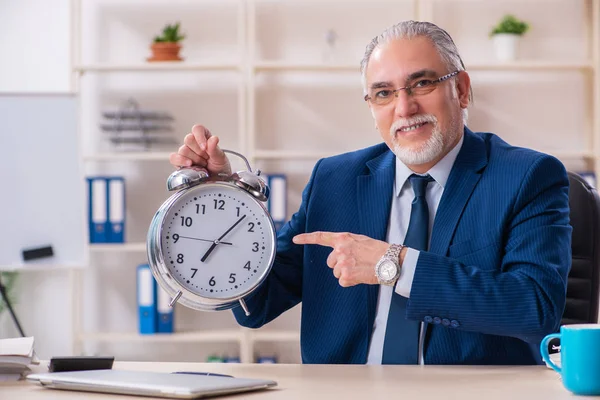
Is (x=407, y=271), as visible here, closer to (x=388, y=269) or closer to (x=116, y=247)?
(x=388, y=269)

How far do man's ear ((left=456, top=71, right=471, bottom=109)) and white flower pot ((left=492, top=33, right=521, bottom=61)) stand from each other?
2.13 metres

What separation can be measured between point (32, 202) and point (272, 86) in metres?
1.46

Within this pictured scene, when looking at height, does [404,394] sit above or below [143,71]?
below

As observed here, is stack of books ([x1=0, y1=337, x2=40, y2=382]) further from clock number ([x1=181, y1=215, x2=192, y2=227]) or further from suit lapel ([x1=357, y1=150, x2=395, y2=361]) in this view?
suit lapel ([x1=357, y1=150, x2=395, y2=361])

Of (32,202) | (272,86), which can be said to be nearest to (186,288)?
(32,202)

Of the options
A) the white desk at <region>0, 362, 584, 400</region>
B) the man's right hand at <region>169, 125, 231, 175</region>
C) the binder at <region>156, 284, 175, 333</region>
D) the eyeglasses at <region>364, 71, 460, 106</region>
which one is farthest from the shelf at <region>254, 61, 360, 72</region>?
the white desk at <region>0, 362, 584, 400</region>

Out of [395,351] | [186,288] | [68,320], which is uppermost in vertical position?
[186,288]

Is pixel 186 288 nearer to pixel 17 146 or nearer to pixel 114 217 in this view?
pixel 17 146

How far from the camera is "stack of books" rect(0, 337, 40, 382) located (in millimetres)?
1493

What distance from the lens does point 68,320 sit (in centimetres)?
431

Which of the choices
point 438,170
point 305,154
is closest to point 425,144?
point 438,170

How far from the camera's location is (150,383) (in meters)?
1.28

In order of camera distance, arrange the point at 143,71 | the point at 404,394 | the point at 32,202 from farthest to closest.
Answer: the point at 143,71
the point at 32,202
the point at 404,394

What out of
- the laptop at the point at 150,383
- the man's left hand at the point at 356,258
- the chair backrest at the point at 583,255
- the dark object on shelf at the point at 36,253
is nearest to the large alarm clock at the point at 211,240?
the man's left hand at the point at 356,258
